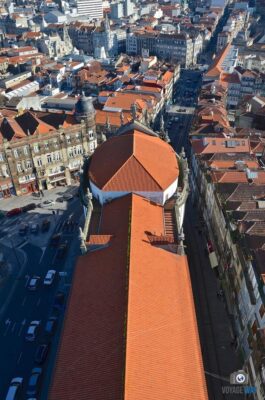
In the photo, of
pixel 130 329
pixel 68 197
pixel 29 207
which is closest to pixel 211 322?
pixel 130 329

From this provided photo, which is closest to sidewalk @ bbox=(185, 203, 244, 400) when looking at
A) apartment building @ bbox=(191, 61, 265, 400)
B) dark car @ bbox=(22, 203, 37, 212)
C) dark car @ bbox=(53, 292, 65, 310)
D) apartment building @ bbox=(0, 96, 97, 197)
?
apartment building @ bbox=(191, 61, 265, 400)

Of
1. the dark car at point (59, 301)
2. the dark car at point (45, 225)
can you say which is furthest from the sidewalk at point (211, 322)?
the dark car at point (45, 225)

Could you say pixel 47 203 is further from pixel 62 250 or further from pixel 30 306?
pixel 30 306

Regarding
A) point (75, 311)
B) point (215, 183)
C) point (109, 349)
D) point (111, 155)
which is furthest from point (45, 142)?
point (109, 349)

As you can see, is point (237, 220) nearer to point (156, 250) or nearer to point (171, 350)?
point (156, 250)

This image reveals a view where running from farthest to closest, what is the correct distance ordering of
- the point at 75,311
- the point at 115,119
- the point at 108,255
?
the point at 115,119 < the point at 108,255 < the point at 75,311

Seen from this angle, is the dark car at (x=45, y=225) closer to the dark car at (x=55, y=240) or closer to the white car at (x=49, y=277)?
the dark car at (x=55, y=240)

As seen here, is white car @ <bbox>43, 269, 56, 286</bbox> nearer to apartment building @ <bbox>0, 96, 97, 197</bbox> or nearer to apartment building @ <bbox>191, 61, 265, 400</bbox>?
apartment building @ <bbox>191, 61, 265, 400</bbox>
